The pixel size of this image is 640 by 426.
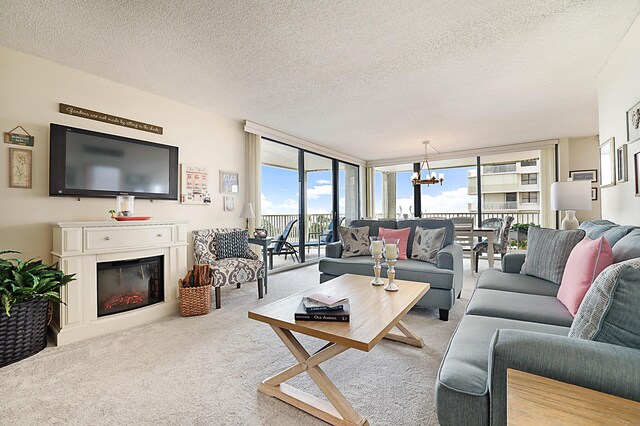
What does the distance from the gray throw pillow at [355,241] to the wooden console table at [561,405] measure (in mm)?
2830

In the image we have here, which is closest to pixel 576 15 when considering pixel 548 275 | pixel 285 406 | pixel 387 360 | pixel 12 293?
pixel 548 275

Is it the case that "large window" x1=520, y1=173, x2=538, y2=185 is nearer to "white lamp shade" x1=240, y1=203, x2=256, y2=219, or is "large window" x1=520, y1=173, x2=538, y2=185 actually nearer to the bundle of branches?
"white lamp shade" x1=240, y1=203, x2=256, y2=219

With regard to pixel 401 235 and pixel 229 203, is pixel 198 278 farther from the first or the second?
pixel 401 235

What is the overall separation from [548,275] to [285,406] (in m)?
2.05

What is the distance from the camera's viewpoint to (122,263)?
108 inches

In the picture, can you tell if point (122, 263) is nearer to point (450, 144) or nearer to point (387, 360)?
point (387, 360)

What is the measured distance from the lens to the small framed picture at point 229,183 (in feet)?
13.3

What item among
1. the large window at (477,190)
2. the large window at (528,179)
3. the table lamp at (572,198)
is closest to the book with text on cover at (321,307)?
the table lamp at (572,198)

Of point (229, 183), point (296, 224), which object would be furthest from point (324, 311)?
point (296, 224)

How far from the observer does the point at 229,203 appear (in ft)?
13.6

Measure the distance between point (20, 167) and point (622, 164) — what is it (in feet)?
16.1

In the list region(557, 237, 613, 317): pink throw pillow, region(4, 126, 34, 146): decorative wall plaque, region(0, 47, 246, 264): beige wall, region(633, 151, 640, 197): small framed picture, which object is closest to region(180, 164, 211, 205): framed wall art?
region(0, 47, 246, 264): beige wall

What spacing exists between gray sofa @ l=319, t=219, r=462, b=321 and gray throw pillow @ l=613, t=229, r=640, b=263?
1221 mm

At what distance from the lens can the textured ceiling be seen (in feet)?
6.37
